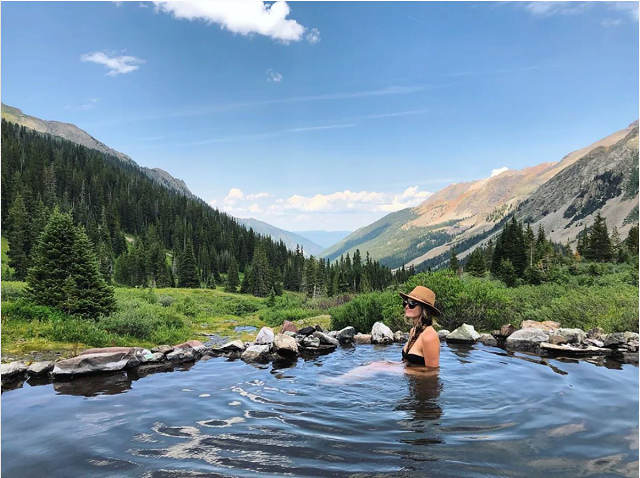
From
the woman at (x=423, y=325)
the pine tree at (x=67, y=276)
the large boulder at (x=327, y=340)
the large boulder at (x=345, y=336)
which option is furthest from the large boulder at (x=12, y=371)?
the large boulder at (x=345, y=336)

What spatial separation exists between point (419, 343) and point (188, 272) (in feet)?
311

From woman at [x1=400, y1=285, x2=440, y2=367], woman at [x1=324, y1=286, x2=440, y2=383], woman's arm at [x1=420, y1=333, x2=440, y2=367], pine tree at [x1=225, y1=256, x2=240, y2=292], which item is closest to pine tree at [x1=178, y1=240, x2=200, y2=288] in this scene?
pine tree at [x1=225, y1=256, x2=240, y2=292]

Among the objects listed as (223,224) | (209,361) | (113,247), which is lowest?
(209,361)

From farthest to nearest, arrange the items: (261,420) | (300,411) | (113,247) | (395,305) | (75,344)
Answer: (113,247)
(395,305)
(75,344)
(300,411)
(261,420)

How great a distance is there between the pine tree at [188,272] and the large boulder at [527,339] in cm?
9117

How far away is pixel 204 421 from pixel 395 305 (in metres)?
13.5

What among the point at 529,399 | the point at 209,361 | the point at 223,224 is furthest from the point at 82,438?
the point at 223,224

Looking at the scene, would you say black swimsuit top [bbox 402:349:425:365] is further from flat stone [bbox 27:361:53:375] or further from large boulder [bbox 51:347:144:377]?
flat stone [bbox 27:361:53:375]

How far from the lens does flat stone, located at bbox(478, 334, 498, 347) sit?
48.8 feet

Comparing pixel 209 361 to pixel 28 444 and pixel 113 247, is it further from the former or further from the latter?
pixel 113 247

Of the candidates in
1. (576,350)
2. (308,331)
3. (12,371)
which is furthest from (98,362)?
(576,350)

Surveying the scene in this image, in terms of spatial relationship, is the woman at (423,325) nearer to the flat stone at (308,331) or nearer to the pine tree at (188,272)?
the flat stone at (308,331)

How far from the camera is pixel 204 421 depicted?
22.3 ft

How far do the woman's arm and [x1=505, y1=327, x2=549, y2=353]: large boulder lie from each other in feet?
19.4
